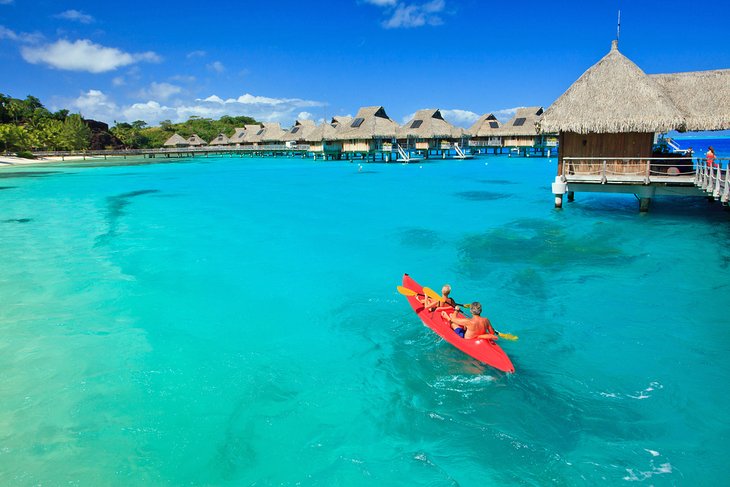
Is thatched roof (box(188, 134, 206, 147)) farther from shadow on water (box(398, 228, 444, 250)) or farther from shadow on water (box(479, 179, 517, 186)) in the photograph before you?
shadow on water (box(398, 228, 444, 250))

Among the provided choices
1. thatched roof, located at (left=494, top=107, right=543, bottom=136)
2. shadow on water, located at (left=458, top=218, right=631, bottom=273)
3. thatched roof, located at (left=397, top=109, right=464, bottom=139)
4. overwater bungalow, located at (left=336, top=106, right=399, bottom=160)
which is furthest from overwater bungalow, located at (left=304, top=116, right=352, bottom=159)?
shadow on water, located at (left=458, top=218, right=631, bottom=273)

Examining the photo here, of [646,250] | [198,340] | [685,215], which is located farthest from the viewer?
[685,215]

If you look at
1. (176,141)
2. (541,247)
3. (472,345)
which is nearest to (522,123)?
(541,247)

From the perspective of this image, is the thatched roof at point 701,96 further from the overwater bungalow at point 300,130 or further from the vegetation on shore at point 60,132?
the vegetation on shore at point 60,132

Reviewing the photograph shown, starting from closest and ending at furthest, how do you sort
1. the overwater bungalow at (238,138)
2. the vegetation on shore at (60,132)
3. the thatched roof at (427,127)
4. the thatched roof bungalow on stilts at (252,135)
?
the thatched roof at (427,127) → the vegetation on shore at (60,132) → the thatched roof bungalow on stilts at (252,135) → the overwater bungalow at (238,138)

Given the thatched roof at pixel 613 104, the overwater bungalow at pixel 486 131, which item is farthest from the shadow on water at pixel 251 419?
the overwater bungalow at pixel 486 131

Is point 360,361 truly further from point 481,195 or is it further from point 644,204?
point 481,195

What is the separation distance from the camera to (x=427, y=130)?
1919 inches

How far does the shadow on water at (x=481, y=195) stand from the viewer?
2300cm

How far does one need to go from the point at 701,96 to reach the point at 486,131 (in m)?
42.5

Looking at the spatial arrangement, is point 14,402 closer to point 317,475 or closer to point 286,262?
point 317,475

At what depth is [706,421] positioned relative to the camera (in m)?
5.22

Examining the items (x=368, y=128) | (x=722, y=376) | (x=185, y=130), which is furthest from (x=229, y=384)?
(x=185, y=130)

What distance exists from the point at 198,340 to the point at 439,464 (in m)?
4.58
